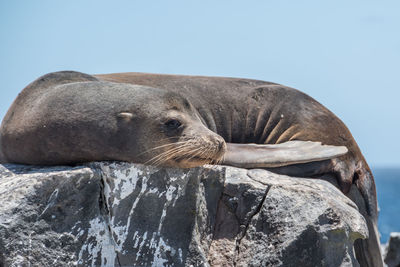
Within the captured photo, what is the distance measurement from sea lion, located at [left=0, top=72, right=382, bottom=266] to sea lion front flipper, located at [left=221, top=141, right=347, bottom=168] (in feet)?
0.03

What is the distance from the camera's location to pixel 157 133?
4.89 m

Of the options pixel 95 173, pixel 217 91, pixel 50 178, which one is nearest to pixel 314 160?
pixel 217 91

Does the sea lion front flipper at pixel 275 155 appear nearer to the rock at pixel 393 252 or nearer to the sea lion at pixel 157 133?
the sea lion at pixel 157 133

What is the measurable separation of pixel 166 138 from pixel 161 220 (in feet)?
2.45

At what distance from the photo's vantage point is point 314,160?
5.81 m

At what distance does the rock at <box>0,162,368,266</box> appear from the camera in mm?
4309

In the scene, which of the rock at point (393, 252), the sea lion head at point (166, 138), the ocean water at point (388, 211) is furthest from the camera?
the ocean water at point (388, 211)

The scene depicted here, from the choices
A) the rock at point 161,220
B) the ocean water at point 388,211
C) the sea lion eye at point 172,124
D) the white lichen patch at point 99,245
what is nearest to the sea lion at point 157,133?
the sea lion eye at point 172,124

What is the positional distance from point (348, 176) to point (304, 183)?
1.47 metres

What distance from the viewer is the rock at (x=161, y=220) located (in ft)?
14.1

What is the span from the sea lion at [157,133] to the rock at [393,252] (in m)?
3.73

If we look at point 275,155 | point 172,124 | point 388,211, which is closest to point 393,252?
point 275,155

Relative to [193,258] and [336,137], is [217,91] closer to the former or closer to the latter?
[336,137]

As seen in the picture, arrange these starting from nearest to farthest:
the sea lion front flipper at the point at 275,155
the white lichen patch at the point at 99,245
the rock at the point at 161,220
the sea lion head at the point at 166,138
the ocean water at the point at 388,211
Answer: the rock at the point at 161,220
the white lichen patch at the point at 99,245
the sea lion head at the point at 166,138
the sea lion front flipper at the point at 275,155
the ocean water at the point at 388,211
